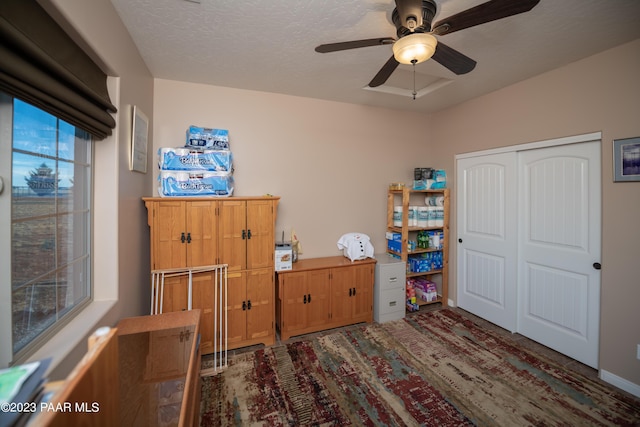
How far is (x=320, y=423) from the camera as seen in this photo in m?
1.74

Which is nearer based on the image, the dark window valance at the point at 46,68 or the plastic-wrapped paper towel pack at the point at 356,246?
the dark window valance at the point at 46,68

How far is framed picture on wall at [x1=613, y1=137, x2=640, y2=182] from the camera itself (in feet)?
6.54

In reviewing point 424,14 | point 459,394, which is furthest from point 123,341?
point 424,14

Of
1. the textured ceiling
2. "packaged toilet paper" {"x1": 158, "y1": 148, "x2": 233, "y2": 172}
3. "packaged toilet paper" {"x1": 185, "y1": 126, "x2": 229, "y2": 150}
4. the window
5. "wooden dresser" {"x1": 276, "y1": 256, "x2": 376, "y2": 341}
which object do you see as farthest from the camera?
"wooden dresser" {"x1": 276, "y1": 256, "x2": 376, "y2": 341}

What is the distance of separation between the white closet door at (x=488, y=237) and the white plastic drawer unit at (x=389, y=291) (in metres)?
0.92

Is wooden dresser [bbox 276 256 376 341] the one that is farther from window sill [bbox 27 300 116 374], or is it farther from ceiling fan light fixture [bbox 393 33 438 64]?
ceiling fan light fixture [bbox 393 33 438 64]

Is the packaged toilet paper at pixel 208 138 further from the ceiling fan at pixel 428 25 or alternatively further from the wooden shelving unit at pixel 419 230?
the wooden shelving unit at pixel 419 230

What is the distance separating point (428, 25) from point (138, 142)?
7.44ft

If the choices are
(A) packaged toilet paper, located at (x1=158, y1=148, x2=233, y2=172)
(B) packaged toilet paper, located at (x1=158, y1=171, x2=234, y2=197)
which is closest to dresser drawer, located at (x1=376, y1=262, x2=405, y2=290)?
(B) packaged toilet paper, located at (x1=158, y1=171, x2=234, y2=197)

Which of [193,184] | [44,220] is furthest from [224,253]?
[44,220]

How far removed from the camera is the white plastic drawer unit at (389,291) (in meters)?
3.13

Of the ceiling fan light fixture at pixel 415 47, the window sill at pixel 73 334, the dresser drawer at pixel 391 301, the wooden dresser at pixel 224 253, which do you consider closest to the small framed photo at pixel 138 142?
the wooden dresser at pixel 224 253

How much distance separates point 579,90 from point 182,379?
12.2ft

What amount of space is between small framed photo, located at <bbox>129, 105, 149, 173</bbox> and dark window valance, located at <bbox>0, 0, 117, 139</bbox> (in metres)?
0.47
